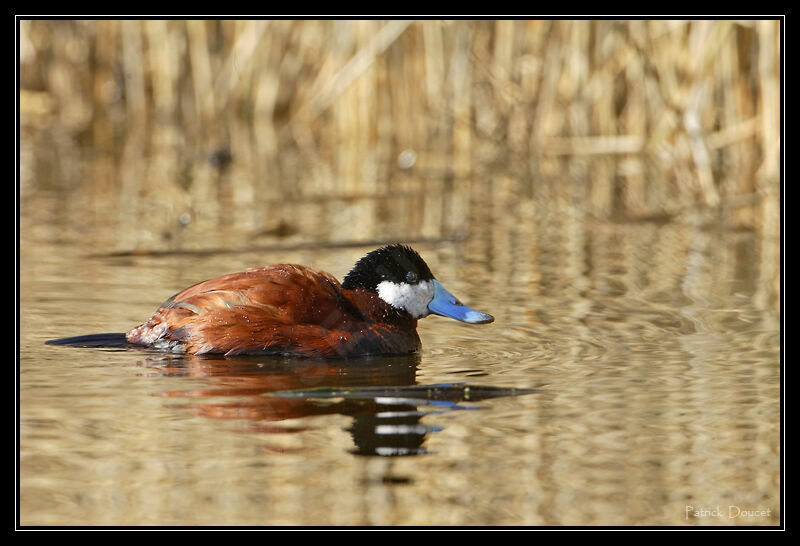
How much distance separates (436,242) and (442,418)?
15.1 feet

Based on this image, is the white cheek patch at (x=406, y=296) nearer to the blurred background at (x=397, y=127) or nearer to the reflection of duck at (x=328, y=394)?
the reflection of duck at (x=328, y=394)

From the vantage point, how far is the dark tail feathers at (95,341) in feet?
17.7

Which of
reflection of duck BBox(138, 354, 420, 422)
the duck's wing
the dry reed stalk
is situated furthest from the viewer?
the dry reed stalk

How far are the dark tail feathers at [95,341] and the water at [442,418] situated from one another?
0.25ft

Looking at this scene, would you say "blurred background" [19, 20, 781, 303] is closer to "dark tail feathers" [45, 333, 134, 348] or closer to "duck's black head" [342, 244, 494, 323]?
"dark tail feathers" [45, 333, 134, 348]

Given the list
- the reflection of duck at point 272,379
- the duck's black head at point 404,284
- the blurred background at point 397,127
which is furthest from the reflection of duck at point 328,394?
the blurred background at point 397,127

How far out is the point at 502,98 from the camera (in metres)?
13.2

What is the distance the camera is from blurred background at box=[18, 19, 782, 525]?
3.71 meters

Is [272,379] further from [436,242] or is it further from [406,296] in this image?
[436,242]

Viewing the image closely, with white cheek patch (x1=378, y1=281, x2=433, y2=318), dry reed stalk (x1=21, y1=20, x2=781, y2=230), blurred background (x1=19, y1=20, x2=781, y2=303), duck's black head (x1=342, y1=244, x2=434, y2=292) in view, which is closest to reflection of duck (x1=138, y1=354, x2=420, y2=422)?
white cheek patch (x1=378, y1=281, x2=433, y2=318)

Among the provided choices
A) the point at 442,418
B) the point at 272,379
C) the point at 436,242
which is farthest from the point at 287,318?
the point at 436,242

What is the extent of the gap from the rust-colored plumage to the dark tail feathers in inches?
2.1

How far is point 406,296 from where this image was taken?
5.67 meters
